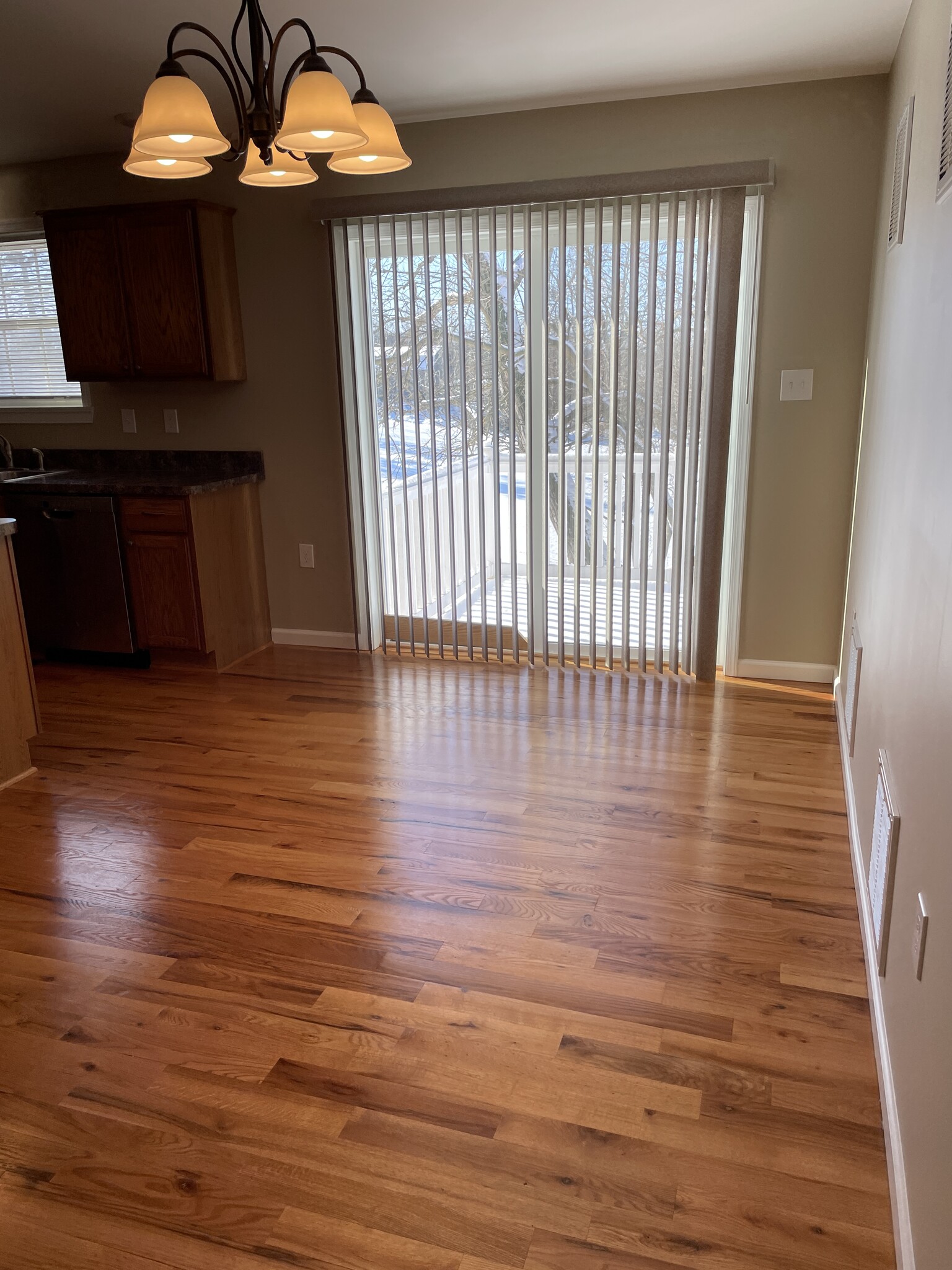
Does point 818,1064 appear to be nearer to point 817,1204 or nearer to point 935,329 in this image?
point 817,1204

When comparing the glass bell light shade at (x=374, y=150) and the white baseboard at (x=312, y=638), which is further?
the white baseboard at (x=312, y=638)

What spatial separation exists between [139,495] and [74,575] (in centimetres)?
57

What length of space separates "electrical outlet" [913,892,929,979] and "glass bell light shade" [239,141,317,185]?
6.94 feet

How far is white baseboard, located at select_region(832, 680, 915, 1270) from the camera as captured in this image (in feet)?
4.79

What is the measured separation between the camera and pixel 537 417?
13.7ft

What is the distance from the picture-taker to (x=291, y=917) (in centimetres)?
245

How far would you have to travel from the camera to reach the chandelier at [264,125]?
187 cm

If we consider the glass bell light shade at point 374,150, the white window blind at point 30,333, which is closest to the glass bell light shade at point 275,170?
the glass bell light shade at point 374,150

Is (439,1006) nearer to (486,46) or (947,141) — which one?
(947,141)

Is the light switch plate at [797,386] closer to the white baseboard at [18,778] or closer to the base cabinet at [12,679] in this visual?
the base cabinet at [12,679]

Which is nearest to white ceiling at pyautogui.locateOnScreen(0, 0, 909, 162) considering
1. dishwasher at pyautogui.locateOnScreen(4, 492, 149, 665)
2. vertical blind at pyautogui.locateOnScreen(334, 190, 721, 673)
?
vertical blind at pyautogui.locateOnScreen(334, 190, 721, 673)

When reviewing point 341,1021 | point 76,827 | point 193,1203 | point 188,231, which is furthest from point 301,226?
point 193,1203

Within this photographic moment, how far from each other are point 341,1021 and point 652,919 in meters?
0.84

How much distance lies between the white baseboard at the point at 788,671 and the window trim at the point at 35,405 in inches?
143
